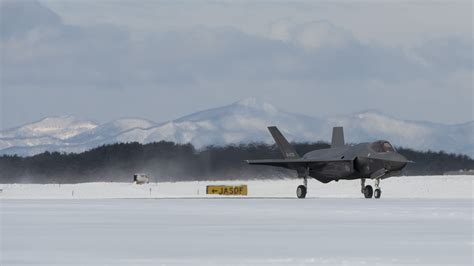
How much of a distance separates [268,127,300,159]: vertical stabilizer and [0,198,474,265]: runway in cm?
2791

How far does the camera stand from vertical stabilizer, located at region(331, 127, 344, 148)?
58.5m

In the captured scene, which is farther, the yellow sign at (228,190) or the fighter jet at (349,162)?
the yellow sign at (228,190)

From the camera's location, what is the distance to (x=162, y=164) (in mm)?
82000

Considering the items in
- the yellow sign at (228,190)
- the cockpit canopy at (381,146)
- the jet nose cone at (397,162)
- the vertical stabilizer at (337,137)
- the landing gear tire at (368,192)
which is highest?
the vertical stabilizer at (337,137)

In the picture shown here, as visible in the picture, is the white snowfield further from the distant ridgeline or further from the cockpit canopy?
the cockpit canopy

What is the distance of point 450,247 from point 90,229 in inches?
386

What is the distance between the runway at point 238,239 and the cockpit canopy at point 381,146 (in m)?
21.9

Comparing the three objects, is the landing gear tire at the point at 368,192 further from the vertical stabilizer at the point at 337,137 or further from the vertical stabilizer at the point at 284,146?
the vertical stabilizer at the point at 284,146

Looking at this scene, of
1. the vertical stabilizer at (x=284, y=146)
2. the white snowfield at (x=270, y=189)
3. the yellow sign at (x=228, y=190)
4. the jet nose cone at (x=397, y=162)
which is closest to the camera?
the jet nose cone at (x=397, y=162)

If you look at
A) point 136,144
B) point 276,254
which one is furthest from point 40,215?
point 136,144

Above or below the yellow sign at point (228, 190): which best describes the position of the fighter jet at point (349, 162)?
above

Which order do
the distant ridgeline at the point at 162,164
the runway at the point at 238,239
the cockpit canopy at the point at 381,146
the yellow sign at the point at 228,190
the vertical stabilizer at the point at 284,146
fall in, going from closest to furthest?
the runway at the point at 238,239 < the cockpit canopy at the point at 381,146 < the vertical stabilizer at the point at 284,146 < the yellow sign at the point at 228,190 < the distant ridgeline at the point at 162,164

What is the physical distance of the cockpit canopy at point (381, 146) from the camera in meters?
54.8

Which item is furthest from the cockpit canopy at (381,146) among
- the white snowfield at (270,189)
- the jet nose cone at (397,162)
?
the white snowfield at (270,189)
